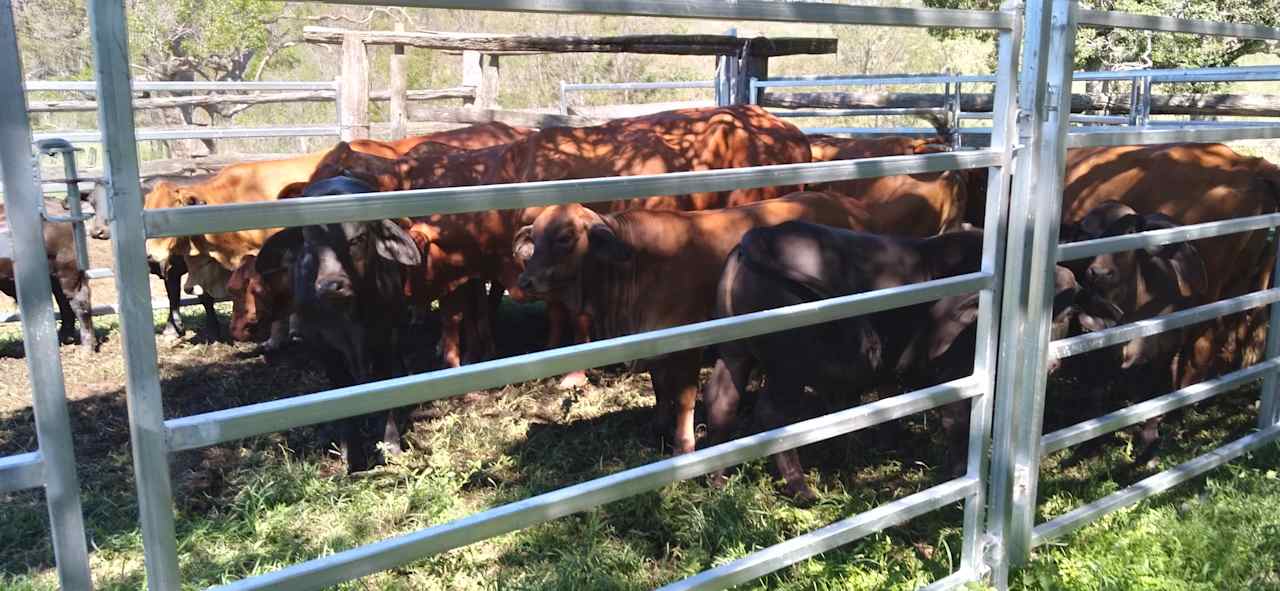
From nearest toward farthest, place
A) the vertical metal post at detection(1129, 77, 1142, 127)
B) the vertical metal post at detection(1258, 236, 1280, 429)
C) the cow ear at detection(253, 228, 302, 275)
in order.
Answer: the vertical metal post at detection(1258, 236, 1280, 429)
the cow ear at detection(253, 228, 302, 275)
the vertical metal post at detection(1129, 77, 1142, 127)

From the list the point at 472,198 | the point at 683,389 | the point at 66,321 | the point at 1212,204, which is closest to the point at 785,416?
the point at 683,389

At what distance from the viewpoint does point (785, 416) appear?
4.75m

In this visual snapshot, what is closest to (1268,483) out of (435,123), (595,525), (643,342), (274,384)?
(595,525)

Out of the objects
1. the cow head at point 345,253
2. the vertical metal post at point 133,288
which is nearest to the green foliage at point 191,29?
the cow head at point 345,253

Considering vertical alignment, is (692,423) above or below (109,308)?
above

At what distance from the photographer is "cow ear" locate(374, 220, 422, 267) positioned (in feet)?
17.0

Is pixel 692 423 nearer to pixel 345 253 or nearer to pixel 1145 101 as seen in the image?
pixel 345 253

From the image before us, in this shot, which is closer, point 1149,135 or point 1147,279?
point 1149,135

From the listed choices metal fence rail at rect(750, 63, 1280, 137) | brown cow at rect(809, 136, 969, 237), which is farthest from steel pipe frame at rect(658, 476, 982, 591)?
metal fence rail at rect(750, 63, 1280, 137)

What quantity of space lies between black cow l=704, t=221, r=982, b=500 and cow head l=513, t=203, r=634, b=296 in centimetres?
80

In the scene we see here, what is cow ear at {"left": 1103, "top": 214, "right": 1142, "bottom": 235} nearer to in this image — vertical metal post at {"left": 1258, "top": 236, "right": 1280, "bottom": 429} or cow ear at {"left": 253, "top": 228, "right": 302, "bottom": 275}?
vertical metal post at {"left": 1258, "top": 236, "right": 1280, "bottom": 429}

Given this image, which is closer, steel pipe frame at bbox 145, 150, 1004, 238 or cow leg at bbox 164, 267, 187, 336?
steel pipe frame at bbox 145, 150, 1004, 238

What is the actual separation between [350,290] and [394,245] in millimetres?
305

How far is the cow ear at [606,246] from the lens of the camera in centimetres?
518
